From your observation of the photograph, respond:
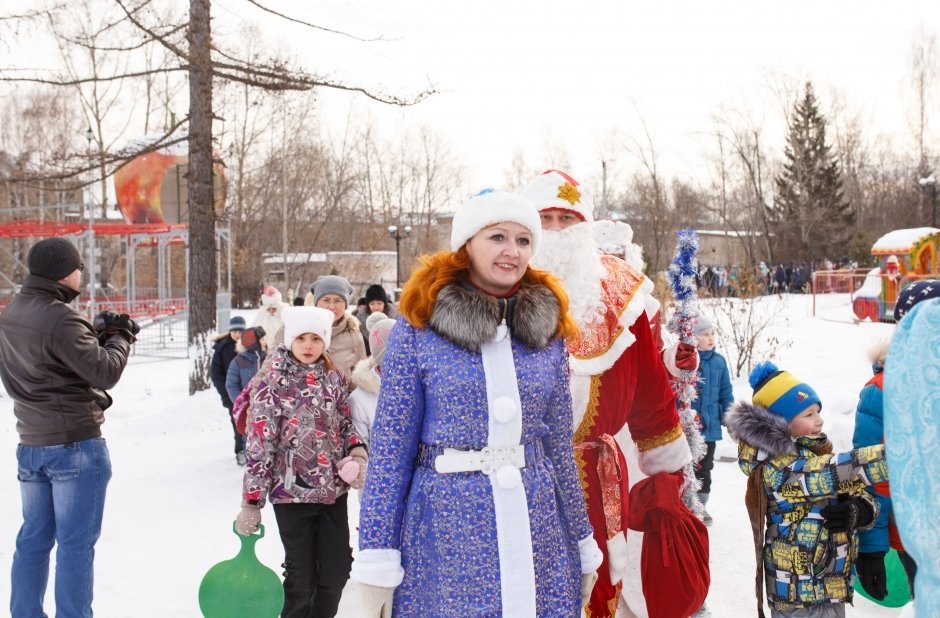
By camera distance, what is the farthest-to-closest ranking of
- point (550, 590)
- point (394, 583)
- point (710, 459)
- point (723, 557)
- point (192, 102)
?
1. point (192, 102)
2. point (710, 459)
3. point (723, 557)
4. point (550, 590)
5. point (394, 583)

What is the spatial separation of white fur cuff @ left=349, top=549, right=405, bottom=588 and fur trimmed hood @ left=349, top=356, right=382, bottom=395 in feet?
8.70

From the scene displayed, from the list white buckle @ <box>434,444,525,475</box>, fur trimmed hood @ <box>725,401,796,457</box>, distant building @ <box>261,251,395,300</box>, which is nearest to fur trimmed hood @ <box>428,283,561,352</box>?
white buckle @ <box>434,444,525,475</box>

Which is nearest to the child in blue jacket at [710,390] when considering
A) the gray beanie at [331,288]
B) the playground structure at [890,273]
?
the gray beanie at [331,288]

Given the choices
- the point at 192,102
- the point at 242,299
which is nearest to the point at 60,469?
the point at 192,102

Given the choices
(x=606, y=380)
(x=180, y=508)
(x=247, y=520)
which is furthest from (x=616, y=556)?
(x=180, y=508)

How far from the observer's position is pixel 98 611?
4543 mm

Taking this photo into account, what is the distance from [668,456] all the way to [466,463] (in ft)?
4.97

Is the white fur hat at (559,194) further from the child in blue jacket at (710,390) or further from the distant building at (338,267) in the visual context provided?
the distant building at (338,267)

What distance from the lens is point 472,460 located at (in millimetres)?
2264

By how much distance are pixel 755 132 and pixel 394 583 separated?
136 feet

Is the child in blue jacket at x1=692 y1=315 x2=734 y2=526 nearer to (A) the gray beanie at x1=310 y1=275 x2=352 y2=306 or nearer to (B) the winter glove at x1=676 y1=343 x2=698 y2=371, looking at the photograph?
(B) the winter glove at x1=676 y1=343 x2=698 y2=371

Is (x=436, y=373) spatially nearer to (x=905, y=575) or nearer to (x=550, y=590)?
(x=550, y=590)

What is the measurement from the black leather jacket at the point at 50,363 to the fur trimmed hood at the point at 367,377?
56.2 inches

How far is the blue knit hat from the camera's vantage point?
11.6 feet
